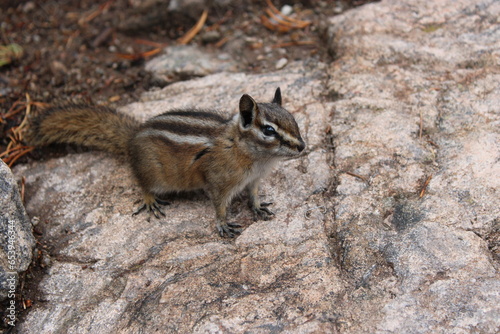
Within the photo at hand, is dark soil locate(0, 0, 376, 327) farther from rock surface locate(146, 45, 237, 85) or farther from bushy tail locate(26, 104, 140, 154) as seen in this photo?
bushy tail locate(26, 104, 140, 154)

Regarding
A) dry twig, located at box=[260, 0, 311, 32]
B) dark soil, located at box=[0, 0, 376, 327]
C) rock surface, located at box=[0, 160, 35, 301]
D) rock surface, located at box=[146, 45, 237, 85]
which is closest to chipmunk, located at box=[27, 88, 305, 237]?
rock surface, located at box=[0, 160, 35, 301]

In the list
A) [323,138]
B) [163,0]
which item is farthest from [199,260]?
[163,0]

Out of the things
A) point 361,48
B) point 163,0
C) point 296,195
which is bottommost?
point 296,195

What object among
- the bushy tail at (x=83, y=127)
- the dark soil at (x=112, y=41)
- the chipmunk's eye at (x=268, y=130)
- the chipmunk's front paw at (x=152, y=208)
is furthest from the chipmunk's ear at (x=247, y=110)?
the dark soil at (x=112, y=41)

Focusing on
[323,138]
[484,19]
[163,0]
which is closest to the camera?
[323,138]

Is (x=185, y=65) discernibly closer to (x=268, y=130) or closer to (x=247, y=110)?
(x=247, y=110)

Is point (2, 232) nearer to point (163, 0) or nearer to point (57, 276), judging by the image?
point (57, 276)

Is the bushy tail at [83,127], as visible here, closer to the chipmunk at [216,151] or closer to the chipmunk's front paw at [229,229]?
the chipmunk at [216,151]
